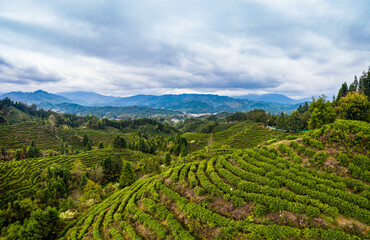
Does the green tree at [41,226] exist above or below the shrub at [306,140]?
below

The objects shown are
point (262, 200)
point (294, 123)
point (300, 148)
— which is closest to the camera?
point (262, 200)

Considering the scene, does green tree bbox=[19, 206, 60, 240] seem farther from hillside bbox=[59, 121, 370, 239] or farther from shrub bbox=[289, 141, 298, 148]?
shrub bbox=[289, 141, 298, 148]

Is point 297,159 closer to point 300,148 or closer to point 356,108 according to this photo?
point 300,148

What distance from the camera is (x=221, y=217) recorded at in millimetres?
14055

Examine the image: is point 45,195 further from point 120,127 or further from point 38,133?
point 120,127

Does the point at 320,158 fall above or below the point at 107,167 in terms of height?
above

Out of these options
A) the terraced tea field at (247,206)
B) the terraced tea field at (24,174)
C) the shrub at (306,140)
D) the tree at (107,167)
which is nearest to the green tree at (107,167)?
the tree at (107,167)

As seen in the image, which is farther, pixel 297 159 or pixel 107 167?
pixel 107 167

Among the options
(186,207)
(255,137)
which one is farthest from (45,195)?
(255,137)

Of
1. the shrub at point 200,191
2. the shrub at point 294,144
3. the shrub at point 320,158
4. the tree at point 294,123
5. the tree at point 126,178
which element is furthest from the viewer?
the tree at point 294,123

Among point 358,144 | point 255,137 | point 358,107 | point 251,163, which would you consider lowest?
point 255,137

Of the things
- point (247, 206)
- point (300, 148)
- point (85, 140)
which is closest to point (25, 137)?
point (85, 140)

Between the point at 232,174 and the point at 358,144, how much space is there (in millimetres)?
12331

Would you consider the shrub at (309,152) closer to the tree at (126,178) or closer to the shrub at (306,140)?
the shrub at (306,140)
